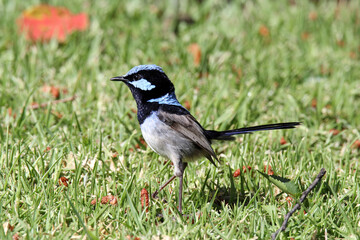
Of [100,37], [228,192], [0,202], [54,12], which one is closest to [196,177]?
[228,192]

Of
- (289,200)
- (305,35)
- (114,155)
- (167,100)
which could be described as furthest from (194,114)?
(305,35)

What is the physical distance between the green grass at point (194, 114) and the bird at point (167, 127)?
0.29m

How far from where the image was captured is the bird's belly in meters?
3.99

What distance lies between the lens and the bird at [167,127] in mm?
3988

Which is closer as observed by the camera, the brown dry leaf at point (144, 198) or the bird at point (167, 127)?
the brown dry leaf at point (144, 198)

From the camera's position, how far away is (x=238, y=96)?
6.04 metres

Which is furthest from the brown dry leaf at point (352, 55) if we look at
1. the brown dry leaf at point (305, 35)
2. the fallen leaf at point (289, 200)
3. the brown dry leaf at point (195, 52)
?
the fallen leaf at point (289, 200)

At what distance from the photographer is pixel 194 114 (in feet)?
18.3

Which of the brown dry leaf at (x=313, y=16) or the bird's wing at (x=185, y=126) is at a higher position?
the brown dry leaf at (x=313, y=16)

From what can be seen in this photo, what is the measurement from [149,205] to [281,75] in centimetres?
342

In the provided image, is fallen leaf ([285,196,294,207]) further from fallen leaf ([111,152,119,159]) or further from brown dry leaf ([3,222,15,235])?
brown dry leaf ([3,222,15,235])

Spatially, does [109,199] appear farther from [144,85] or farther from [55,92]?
[55,92]

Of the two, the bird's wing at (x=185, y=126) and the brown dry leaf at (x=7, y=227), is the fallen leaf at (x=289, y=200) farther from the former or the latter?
the brown dry leaf at (x=7, y=227)

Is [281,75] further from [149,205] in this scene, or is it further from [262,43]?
[149,205]
